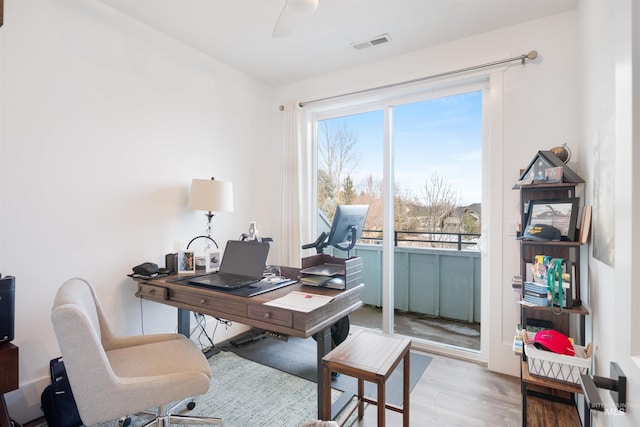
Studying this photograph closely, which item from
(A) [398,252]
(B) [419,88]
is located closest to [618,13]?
(B) [419,88]

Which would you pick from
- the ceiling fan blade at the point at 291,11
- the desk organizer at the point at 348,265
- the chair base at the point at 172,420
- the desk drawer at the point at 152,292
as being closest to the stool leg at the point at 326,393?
the desk organizer at the point at 348,265

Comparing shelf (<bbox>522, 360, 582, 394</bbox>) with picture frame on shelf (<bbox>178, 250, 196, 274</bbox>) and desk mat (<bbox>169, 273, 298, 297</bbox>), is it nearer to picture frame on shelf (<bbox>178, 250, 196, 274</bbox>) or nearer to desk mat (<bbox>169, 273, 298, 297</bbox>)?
desk mat (<bbox>169, 273, 298, 297</bbox>)

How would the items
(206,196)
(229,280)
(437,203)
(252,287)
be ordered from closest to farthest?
(252,287) < (229,280) < (206,196) < (437,203)

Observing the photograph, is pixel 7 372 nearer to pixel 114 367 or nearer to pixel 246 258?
pixel 114 367

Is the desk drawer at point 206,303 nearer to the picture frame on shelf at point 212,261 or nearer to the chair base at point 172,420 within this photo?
the picture frame on shelf at point 212,261

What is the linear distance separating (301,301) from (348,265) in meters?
0.39

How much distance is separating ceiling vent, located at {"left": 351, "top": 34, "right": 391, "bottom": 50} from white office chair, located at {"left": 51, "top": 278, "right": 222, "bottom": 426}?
2697 millimetres

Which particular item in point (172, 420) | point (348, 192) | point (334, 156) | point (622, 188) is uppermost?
point (334, 156)

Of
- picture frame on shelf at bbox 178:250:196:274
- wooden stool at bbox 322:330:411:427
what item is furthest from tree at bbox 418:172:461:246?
picture frame on shelf at bbox 178:250:196:274

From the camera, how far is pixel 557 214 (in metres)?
1.92

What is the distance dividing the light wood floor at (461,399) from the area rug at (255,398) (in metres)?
0.40

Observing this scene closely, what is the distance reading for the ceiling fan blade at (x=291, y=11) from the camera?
1.66 metres

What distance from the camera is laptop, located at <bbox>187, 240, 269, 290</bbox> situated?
2045mm

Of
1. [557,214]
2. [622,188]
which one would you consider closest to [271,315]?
[622,188]
